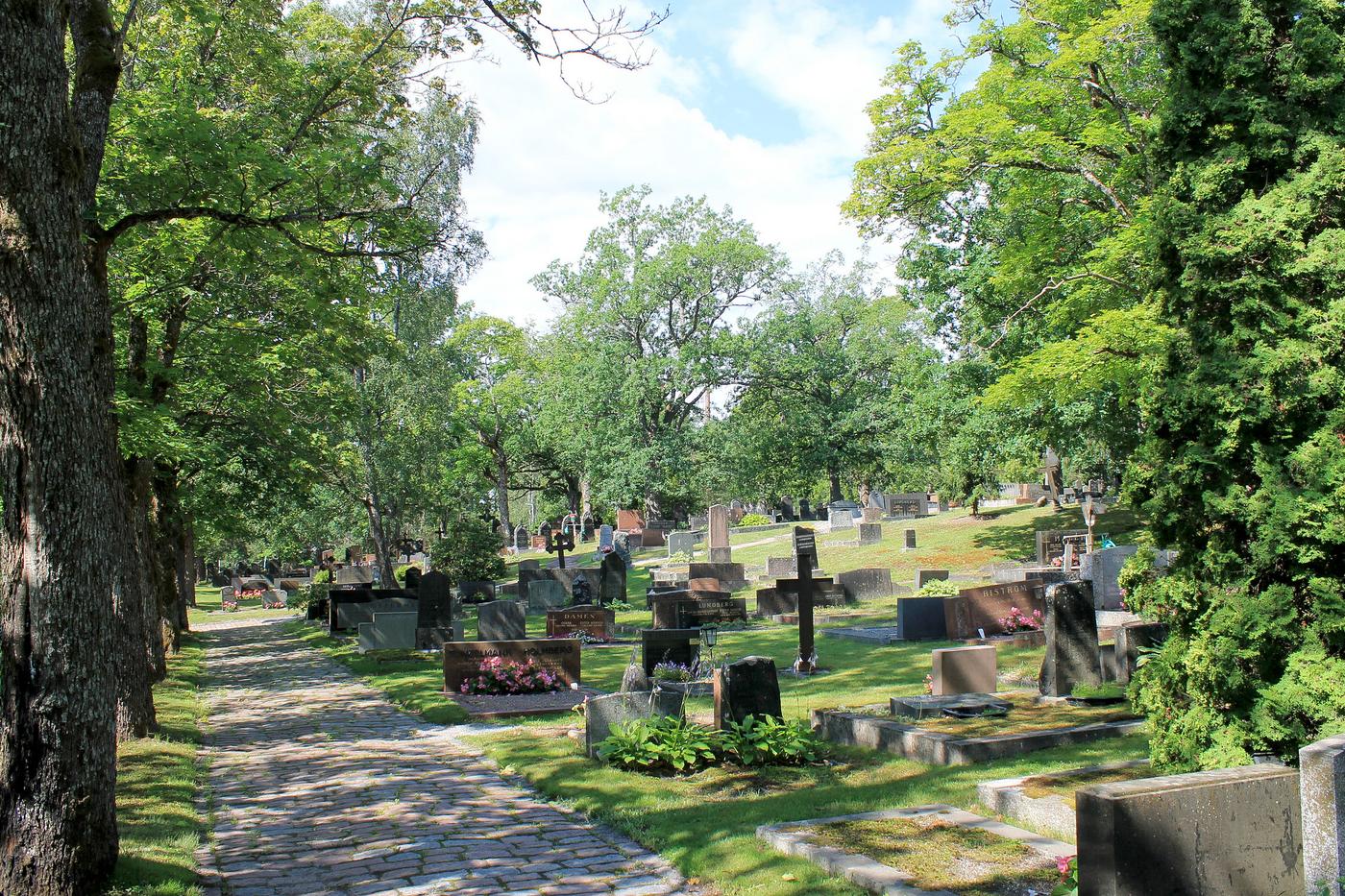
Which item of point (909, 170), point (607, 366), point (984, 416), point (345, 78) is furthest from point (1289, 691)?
point (607, 366)

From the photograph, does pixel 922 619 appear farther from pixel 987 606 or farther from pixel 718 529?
A: pixel 718 529

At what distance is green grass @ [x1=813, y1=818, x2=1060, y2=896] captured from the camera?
17.5ft

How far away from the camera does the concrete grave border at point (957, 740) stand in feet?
27.2

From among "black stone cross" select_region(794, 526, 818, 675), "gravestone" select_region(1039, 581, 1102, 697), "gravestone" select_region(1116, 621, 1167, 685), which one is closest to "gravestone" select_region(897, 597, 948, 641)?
"black stone cross" select_region(794, 526, 818, 675)

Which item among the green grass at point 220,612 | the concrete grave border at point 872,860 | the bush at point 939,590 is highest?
the bush at point 939,590

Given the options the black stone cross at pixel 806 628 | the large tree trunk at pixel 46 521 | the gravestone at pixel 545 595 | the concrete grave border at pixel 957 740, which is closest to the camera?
the large tree trunk at pixel 46 521

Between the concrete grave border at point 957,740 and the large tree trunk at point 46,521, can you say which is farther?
the concrete grave border at point 957,740

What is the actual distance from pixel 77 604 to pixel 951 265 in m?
27.5

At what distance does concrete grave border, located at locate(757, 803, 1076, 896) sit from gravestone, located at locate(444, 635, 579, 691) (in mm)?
7672

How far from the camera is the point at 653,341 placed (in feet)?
158

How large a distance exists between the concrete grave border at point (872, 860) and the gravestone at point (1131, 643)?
16.3 ft

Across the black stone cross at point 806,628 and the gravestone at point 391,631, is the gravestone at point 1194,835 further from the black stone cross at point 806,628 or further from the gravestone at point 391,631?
the gravestone at point 391,631

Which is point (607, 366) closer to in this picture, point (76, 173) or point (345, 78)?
point (345, 78)

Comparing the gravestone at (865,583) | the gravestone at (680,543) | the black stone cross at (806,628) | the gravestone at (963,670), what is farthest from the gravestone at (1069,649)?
the gravestone at (680,543)
